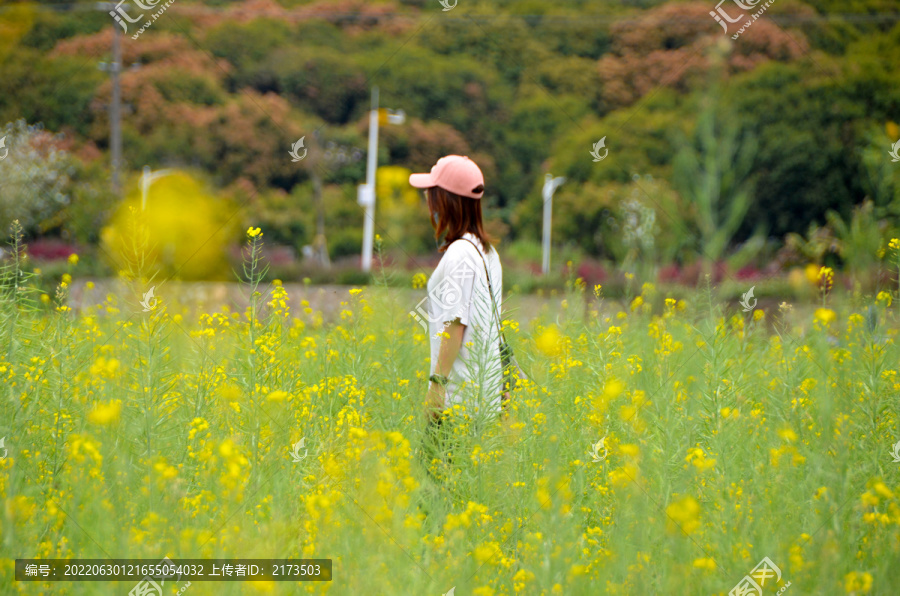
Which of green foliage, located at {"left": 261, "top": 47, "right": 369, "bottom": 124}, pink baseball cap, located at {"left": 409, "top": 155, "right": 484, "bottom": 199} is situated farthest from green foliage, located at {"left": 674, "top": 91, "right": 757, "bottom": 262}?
green foliage, located at {"left": 261, "top": 47, "right": 369, "bottom": 124}

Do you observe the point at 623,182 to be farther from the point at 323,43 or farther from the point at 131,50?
the point at 131,50

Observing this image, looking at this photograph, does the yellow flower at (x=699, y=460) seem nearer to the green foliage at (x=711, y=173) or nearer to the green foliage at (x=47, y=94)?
the green foliage at (x=711, y=173)

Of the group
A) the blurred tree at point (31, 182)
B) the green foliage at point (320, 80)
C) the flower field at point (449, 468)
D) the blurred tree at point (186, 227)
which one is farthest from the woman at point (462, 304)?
the green foliage at point (320, 80)

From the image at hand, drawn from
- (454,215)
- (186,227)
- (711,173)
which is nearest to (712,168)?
(711,173)

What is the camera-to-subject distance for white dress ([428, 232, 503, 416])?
104 inches

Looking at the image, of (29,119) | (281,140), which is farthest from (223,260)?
(29,119)

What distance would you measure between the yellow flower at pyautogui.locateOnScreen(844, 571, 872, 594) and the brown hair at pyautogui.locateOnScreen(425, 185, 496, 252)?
157cm

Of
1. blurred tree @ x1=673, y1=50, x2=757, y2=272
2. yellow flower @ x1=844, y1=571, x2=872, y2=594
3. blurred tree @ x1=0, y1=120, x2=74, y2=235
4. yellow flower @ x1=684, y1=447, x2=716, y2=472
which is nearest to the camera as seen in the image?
blurred tree @ x1=673, y1=50, x2=757, y2=272

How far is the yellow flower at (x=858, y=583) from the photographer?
1931mm

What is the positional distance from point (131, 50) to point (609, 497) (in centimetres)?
3343

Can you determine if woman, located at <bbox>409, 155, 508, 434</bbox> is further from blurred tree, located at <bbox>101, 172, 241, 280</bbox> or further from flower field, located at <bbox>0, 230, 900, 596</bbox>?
blurred tree, located at <bbox>101, 172, 241, 280</bbox>

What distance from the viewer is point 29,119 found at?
1056 inches

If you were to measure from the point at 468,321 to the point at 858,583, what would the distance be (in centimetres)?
144

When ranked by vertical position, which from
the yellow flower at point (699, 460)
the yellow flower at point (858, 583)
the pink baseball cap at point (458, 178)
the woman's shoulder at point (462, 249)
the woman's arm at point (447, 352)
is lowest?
the yellow flower at point (858, 583)
